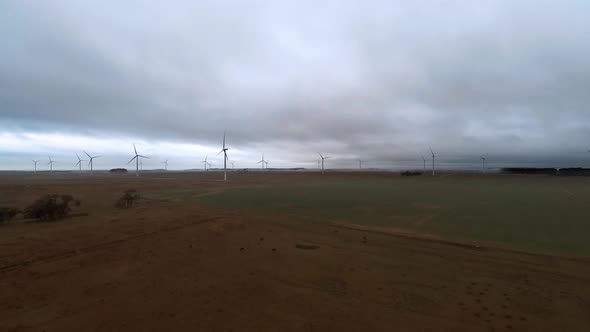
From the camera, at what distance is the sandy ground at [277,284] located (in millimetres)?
4781

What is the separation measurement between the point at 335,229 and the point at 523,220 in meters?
10.0

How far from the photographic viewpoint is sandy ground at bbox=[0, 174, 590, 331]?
15.7 ft

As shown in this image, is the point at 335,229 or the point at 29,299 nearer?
the point at 29,299

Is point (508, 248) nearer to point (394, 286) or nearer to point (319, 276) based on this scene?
point (394, 286)

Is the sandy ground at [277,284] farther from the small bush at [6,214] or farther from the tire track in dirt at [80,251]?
the small bush at [6,214]

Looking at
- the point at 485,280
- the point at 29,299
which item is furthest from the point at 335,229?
the point at 29,299

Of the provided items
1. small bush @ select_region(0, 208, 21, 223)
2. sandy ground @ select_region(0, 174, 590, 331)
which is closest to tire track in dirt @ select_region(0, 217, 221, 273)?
sandy ground @ select_region(0, 174, 590, 331)

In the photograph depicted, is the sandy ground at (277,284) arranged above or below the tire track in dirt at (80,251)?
below

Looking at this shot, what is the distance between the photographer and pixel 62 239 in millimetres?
9805

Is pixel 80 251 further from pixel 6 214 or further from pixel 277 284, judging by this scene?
→ pixel 6 214

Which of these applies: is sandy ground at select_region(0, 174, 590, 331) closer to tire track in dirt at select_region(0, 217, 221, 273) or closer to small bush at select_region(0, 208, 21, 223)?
tire track in dirt at select_region(0, 217, 221, 273)

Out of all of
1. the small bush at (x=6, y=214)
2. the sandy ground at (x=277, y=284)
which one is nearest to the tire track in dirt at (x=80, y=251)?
the sandy ground at (x=277, y=284)

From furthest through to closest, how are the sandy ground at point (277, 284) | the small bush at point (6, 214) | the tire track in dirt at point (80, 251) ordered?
1. the small bush at point (6, 214)
2. the tire track in dirt at point (80, 251)
3. the sandy ground at point (277, 284)

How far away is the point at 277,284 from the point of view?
6336mm
